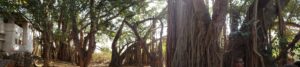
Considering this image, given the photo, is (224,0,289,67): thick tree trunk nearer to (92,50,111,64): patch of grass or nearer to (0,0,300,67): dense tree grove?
(0,0,300,67): dense tree grove

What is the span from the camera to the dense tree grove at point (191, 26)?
5.43 metres

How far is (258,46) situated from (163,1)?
3.92 meters

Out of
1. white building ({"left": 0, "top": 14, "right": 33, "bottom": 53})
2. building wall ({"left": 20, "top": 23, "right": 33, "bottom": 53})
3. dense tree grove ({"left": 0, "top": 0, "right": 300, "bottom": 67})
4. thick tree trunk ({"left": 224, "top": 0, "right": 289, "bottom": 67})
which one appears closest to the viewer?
dense tree grove ({"left": 0, "top": 0, "right": 300, "bottom": 67})

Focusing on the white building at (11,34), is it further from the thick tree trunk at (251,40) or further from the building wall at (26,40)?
the thick tree trunk at (251,40)

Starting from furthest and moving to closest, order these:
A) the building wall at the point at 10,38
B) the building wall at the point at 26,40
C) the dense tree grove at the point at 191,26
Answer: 1. the building wall at the point at 26,40
2. the building wall at the point at 10,38
3. the dense tree grove at the point at 191,26

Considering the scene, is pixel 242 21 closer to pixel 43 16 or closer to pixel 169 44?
pixel 169 44

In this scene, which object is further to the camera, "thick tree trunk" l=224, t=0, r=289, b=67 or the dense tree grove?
"thick tree trunk" l=224, t=0, r=289, b=67

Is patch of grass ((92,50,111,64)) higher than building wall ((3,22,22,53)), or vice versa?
building wall ((3,22,22,53))

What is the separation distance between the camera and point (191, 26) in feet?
18.0

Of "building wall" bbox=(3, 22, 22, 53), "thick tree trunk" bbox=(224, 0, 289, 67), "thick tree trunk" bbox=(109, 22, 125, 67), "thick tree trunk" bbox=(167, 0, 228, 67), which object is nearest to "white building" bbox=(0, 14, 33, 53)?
"building wall" bbox=(3, 22, 22, 53)

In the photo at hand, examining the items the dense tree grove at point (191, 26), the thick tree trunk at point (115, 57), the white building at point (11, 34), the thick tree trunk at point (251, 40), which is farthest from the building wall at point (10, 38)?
the thick tree trunk at point (251, 40)

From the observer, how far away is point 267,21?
21.9 ft

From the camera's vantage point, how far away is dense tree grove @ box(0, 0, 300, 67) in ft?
17.8

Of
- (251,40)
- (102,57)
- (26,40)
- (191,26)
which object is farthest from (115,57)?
(102,57)
